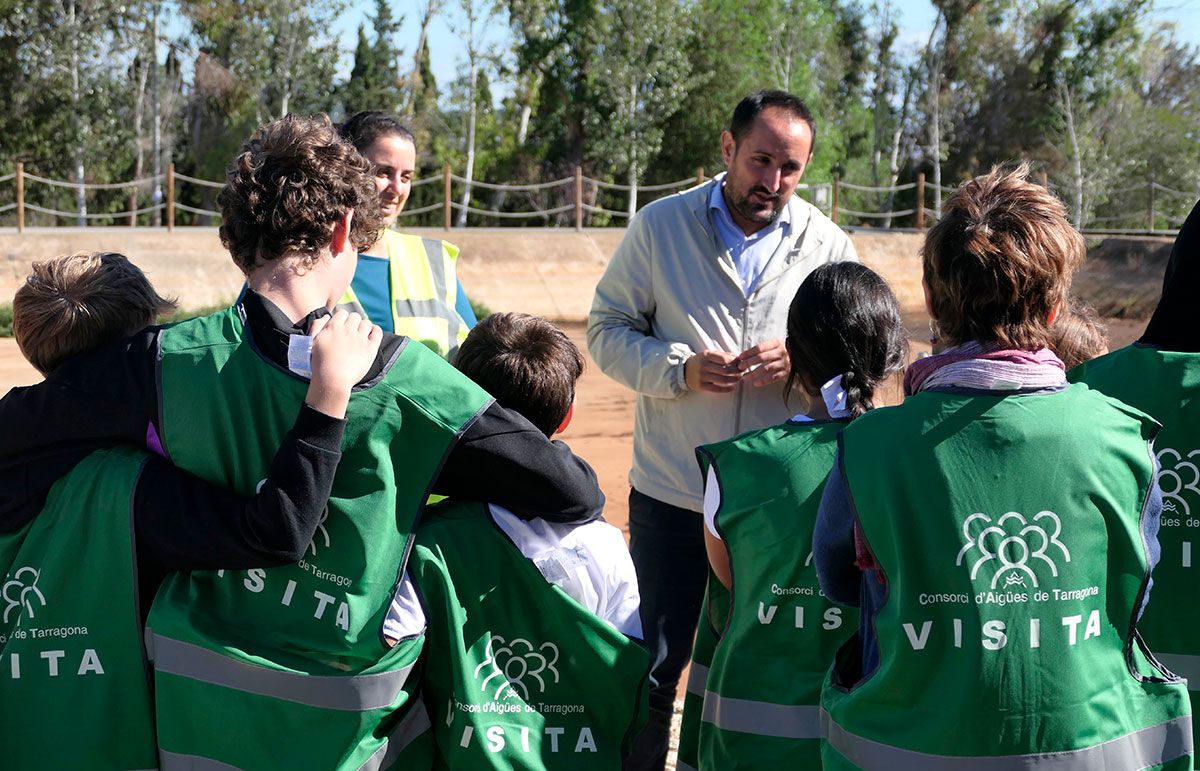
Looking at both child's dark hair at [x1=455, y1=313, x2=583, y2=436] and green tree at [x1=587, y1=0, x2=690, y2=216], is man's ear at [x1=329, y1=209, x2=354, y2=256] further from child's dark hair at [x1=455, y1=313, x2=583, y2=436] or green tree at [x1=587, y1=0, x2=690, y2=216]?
green tree at [x1=587, y1=0, x2=690, y2=216]

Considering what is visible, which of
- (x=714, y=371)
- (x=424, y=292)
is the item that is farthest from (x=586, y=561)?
(x=424, y=292)

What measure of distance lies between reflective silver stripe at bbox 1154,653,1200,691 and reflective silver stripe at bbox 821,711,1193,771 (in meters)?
0.54

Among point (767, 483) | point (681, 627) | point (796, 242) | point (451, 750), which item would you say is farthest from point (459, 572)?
point (796, 242)

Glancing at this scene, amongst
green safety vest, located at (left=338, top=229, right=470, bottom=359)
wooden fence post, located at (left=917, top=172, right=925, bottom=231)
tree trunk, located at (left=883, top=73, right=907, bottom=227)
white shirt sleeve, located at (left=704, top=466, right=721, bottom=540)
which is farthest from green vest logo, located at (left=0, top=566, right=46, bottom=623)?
tree trunk, located at (left=883, top=73, right=907, bottom=227)

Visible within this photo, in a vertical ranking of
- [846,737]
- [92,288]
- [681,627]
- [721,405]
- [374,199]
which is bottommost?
[681,627]

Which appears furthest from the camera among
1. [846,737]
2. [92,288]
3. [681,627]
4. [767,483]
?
[681,627]

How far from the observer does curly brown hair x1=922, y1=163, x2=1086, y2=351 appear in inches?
79.0

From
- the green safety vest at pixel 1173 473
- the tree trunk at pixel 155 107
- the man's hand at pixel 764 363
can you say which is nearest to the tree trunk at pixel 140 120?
the tree trunk at pixel 155 107

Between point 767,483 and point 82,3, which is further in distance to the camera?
point 82,3

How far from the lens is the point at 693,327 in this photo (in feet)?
11.6

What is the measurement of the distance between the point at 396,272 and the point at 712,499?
138cm

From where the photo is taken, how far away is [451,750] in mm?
2346

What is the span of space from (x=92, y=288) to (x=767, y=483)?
4.26 feet

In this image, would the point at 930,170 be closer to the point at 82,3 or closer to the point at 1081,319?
the point at 82,3
